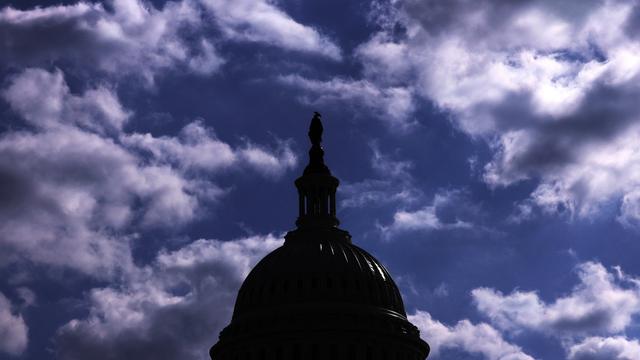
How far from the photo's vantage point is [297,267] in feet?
436

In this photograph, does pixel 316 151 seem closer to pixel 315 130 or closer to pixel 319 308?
pixel 315 130

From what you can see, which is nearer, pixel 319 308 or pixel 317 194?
pixel 319 308

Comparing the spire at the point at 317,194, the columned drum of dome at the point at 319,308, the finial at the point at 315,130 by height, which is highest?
the finial at the point at 315,130

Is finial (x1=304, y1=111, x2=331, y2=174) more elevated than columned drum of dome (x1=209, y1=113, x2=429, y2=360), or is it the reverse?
finial (x1=304, y1=111, x2=331, y2=174)

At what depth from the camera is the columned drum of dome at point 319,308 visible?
128125mm

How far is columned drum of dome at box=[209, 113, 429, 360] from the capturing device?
128125mm

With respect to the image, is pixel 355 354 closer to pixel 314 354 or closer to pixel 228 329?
pixel 314 354

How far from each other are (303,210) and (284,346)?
19.6 metres

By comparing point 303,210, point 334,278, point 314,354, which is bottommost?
point 314,354

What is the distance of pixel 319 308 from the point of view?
12950 centimetres

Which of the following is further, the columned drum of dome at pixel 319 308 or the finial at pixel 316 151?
the finial at pixel 316 151

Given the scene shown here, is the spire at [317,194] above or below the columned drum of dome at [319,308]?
above

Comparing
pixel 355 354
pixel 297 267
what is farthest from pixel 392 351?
pixel 297 267

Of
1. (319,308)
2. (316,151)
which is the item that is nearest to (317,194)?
(316,151)
